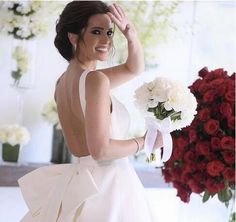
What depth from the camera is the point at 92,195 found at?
1.29 m

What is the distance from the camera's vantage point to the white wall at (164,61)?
2.04 metres

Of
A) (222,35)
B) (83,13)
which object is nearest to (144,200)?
(83,13)

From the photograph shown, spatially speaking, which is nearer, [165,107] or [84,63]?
[165,107]

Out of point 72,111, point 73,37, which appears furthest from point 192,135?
point 73,37

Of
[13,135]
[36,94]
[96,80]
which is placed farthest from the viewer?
[36,94]

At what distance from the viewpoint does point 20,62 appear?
6.63 feet

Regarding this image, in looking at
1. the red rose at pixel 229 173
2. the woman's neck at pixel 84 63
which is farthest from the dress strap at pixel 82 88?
the red rose at pixel 229 173

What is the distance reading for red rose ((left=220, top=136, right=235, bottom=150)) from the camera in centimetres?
113

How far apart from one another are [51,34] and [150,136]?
938 millimetres

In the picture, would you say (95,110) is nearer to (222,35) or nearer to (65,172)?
(65,172)

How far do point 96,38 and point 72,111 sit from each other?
24 centimetres

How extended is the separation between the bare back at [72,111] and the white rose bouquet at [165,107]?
0.61 feet

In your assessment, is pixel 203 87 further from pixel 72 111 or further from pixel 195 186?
pixel 72 111

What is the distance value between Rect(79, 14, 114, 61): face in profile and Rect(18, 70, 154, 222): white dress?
142 millimetres
